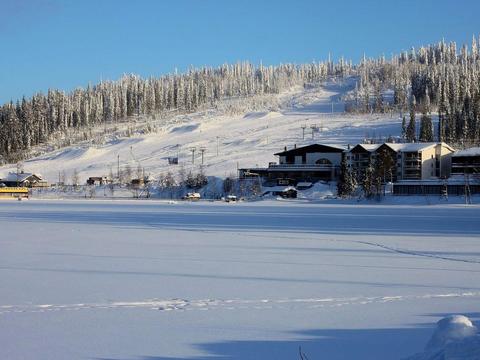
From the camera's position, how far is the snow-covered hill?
10906 cm

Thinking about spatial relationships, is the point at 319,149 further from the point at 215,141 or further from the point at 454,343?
the point at 454,343

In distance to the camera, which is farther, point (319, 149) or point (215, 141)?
point (215, 141)

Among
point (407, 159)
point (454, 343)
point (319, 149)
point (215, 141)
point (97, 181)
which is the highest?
point (215, 141)

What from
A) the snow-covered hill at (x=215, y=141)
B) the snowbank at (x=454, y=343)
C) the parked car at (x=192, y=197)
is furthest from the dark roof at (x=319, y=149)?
the snowbank at (x=454, y=343)

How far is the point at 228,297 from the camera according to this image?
10375mm

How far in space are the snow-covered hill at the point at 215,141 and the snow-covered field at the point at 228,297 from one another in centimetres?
7476

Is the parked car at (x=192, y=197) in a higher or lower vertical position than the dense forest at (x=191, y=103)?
lower

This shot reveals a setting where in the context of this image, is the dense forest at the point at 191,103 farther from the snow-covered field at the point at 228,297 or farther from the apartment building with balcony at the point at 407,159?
the snow-covered field at the point at 228,297

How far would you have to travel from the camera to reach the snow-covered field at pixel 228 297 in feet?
24.3

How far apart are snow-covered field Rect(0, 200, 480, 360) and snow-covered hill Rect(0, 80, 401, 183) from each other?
7476 cm

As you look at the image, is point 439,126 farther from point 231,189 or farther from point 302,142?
point 231,189

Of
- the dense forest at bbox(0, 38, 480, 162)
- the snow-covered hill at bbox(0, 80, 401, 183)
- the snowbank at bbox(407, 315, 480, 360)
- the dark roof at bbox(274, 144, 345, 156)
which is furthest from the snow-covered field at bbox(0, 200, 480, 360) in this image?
the dense forest at bbox(0, 38, 480, 162)

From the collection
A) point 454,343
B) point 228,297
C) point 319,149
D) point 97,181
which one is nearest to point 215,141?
point 97,181

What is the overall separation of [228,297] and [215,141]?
11792 centimetres
